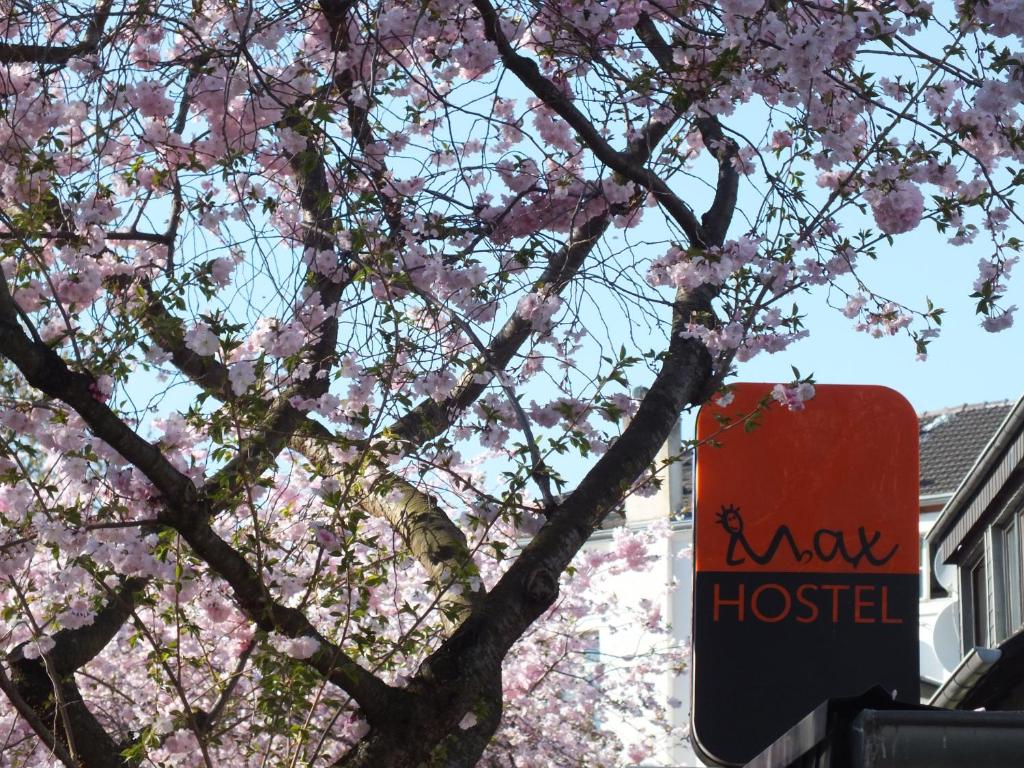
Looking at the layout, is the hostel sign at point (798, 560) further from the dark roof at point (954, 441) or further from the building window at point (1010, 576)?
the dark roof at point (954, 441)

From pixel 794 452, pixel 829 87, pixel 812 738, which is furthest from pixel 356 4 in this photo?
pixel 812 738

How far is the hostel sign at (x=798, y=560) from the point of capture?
187 inches

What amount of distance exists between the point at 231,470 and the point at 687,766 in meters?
19.6

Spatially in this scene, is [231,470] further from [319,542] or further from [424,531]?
[424,531]

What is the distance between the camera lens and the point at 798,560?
4926mm

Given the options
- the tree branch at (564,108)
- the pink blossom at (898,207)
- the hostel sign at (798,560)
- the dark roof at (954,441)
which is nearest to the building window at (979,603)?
the dark roof at (954,441)

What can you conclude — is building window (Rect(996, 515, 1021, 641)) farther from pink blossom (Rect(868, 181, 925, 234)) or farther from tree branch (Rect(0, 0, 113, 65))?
tree branch (Rect(0, 0, 113, 65))

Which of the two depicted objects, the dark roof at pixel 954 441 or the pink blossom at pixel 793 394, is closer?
the pink blossom at pixel 793 394

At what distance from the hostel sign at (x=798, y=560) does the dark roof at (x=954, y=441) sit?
63.7ft

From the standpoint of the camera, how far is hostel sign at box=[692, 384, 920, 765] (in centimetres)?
475

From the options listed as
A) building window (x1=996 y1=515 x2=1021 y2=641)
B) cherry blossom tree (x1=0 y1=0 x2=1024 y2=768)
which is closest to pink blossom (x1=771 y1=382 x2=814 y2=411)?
cherry blossom tree (x1=0 y1=0 x2=1024 y2=768)

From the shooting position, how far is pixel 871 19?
4.64 meters

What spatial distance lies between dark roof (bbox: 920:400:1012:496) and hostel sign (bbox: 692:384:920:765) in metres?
19.4

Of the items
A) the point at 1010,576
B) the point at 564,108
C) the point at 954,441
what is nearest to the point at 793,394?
the point at 564,108
